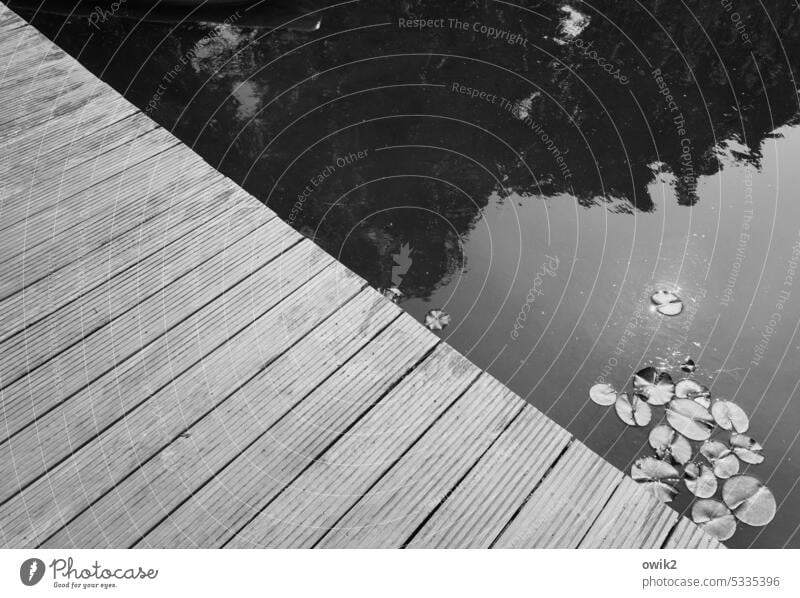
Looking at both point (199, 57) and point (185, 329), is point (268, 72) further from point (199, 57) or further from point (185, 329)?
point (185, 329)

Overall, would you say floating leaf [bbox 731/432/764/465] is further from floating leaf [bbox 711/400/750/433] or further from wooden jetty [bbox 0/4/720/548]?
wooden jetty [bbox 0/4/720/548]

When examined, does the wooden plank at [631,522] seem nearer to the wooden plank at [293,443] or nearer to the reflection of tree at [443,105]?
the wooden plank at [293,443]

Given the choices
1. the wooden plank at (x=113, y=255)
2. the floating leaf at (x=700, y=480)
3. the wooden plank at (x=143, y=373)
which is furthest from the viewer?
the floating leaf at (x=700, y=480)

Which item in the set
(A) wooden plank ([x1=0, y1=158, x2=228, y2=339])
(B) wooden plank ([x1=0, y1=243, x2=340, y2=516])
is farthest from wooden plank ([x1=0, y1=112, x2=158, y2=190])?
(B) wooden plank ([x1=0, y1=243, x2=340, y2=516])

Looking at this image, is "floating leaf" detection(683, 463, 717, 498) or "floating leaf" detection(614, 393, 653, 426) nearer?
"floating leaf" detection(683, 463, 717, 498)

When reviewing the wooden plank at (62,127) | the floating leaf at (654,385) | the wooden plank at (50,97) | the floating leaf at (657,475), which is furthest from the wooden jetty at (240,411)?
the floating leaf at (654,385)

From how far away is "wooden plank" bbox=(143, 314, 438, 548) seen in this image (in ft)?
5.70

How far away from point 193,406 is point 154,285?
54 centimetres

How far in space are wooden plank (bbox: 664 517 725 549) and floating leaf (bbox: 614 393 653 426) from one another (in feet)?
→ 4.94

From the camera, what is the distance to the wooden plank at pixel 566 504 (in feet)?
5.62

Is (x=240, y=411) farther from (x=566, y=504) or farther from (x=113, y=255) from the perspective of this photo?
(x=566, y=504)

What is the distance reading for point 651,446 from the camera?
313cm

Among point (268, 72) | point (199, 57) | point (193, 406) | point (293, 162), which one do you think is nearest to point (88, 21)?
point (199, 57)

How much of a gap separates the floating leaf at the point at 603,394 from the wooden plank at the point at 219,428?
1559 mm
